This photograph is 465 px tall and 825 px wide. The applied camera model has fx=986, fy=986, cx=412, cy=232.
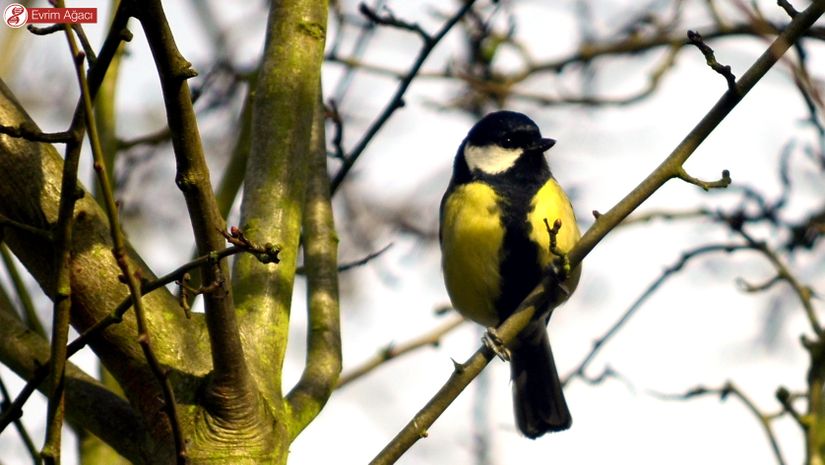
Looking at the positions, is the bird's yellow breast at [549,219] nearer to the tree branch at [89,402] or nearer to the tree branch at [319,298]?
the tree branch at [319,298]

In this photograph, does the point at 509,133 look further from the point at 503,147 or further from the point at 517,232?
the point at 517,232

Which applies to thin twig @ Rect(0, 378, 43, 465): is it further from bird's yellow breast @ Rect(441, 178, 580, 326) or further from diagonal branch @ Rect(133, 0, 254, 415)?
bird's yellow breast @ Rect(441, 178, 580, 326)

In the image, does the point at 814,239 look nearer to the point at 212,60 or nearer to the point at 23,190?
the point at 212,60

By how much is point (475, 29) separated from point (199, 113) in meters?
1.65

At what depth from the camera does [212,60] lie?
4.82 m

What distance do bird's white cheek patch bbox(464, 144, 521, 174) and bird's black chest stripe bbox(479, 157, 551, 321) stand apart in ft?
0.23

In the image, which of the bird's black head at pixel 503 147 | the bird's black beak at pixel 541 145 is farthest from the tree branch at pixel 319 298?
the bird's black beak at pixel 541 145

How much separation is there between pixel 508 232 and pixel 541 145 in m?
0.51

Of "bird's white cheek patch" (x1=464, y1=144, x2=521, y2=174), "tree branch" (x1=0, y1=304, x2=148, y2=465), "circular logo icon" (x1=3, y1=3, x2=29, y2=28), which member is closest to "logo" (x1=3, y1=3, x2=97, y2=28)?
"circular logo icon" (x1=3, y1=3, x2=29, y2=28)

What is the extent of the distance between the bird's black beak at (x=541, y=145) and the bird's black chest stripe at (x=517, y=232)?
0.09 metres

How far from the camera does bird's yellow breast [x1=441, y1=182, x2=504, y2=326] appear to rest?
4277 millimetres

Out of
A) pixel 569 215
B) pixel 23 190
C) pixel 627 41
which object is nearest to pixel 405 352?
pixel 569 215

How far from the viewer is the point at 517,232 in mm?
4230

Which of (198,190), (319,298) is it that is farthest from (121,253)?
(319,298)
